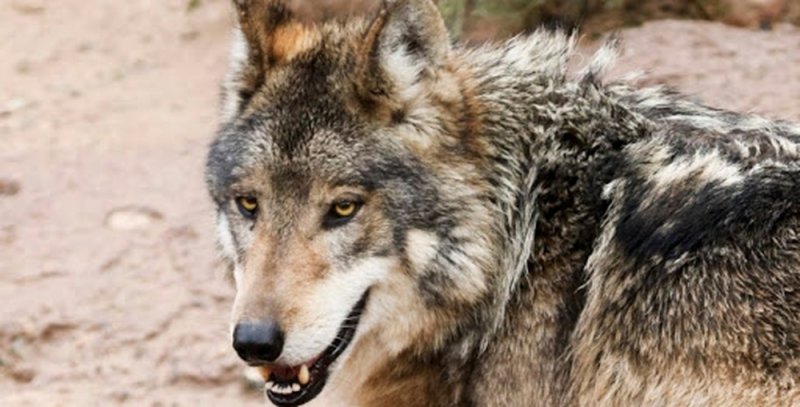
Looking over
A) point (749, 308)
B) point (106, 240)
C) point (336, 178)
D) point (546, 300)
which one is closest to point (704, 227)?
point (749, 308)

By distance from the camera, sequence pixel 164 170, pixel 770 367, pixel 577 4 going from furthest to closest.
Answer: pixel 577 4
pixel 164 170
pixel 770 367

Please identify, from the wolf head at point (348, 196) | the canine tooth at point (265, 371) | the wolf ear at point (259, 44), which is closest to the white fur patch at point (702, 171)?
the wolf head at point (348, 196)

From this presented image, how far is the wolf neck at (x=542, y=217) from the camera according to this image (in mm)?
4281

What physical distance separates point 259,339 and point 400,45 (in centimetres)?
101

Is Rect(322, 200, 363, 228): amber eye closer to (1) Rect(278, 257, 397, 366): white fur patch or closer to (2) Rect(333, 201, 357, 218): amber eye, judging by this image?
(2) Rect(333, 201, 357, 218): amber eye

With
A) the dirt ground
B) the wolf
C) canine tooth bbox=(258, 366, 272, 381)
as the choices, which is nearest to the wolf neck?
the wolf

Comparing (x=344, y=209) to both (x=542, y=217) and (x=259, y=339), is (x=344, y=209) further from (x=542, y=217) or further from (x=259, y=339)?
(x=542, y=217)

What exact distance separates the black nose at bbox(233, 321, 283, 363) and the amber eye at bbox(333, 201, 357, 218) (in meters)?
0.41

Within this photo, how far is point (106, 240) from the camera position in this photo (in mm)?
6941

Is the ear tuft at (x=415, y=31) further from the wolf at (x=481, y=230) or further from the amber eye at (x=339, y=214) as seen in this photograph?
the amber eye at (x=339, y=214)

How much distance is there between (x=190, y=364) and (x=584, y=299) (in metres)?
2.49

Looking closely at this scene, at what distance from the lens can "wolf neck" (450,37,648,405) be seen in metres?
4.28

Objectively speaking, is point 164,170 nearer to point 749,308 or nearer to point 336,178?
point 336,178

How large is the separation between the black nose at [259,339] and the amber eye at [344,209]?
412 mm
